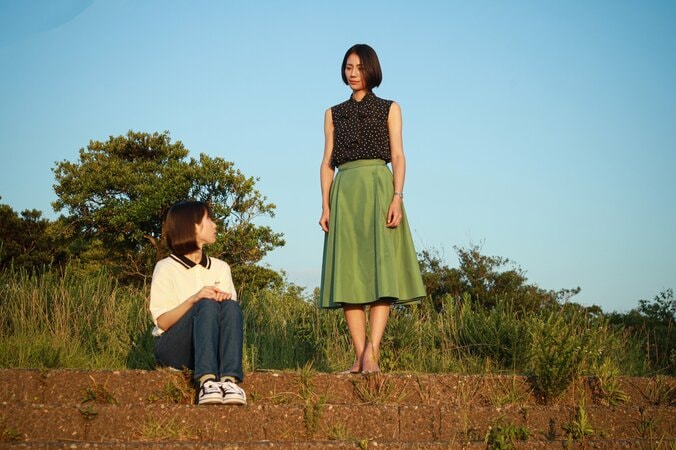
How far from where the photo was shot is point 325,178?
540 centimetres

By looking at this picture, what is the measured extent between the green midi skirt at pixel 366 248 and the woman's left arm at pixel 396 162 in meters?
0.05

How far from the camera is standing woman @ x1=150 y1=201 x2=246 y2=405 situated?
13.2 ft

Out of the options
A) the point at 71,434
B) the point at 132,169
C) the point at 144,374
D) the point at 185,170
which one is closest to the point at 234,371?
the point at 144,374

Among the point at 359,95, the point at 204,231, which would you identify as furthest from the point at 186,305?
the point at 359,95

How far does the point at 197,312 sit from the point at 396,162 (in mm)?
1759

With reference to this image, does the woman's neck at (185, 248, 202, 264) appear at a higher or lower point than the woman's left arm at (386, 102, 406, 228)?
lower

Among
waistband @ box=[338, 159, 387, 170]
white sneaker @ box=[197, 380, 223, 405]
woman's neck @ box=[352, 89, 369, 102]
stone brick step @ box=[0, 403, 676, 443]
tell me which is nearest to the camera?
stone brick step @ box=[0, 403, 676, 443]

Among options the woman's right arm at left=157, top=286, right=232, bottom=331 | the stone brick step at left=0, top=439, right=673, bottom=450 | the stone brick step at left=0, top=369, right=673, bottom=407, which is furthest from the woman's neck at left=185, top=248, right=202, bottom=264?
the stone brick step at left=0, top=439, right=673, bottom=450

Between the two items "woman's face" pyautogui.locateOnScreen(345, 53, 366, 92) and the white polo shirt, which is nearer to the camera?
the white polo shirt

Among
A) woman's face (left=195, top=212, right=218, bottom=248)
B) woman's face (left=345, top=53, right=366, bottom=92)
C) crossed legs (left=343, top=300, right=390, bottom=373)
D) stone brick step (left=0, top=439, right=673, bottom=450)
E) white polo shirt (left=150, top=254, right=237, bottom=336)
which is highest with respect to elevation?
woman's face (left=345, top=53, right=366, bottom=92)

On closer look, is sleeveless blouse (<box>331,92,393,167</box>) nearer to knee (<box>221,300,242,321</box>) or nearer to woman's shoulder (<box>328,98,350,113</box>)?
woman's shoulder (<box>328,98,350,113</box>)

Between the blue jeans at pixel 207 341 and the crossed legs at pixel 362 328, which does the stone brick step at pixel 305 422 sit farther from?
the crossed legs at pixel 362 328

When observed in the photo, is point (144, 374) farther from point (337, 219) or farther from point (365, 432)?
point (337, 219)

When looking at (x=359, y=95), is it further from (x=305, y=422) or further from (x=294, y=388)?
(x=305, y=422)
